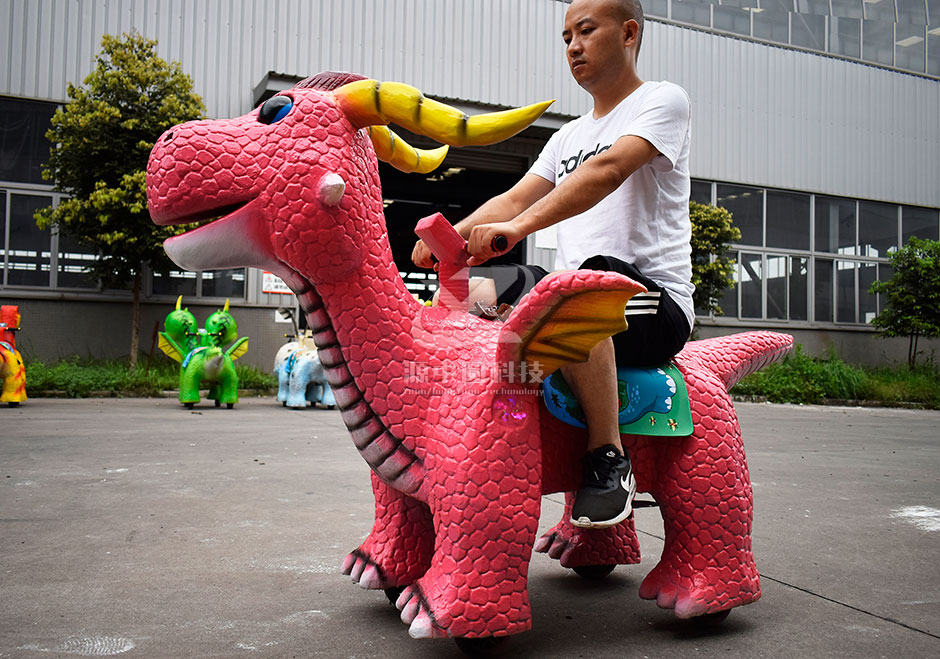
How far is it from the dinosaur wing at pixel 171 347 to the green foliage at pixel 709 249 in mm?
8256

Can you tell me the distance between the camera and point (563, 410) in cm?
177

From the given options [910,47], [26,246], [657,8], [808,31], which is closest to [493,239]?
→ [26,246]

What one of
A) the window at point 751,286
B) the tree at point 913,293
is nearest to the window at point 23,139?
the window at point 751,286

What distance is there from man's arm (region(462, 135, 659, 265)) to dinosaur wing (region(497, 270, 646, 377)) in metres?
0.16

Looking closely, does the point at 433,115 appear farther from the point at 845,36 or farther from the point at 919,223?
the point at 919,223

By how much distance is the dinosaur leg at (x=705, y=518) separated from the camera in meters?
→ 1.85

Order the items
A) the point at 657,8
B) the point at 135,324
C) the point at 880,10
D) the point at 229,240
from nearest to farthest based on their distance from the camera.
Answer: the point at 229,240 < the point at 135,324 < the point at 657,8 < the point at 880,10

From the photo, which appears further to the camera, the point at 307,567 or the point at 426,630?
the point at 307,567

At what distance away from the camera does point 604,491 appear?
1.70 m

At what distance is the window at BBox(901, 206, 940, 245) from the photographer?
632 inches

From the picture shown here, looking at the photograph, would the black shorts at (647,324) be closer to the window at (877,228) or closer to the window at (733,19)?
the window at (733,19)

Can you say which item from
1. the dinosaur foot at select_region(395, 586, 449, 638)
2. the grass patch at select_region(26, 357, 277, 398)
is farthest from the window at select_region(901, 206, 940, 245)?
the dinosaur foot at select_region(395, 586, 449, 638)

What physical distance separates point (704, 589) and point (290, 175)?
Answer: 1437mm

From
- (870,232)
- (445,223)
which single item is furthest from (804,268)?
(445,223)
